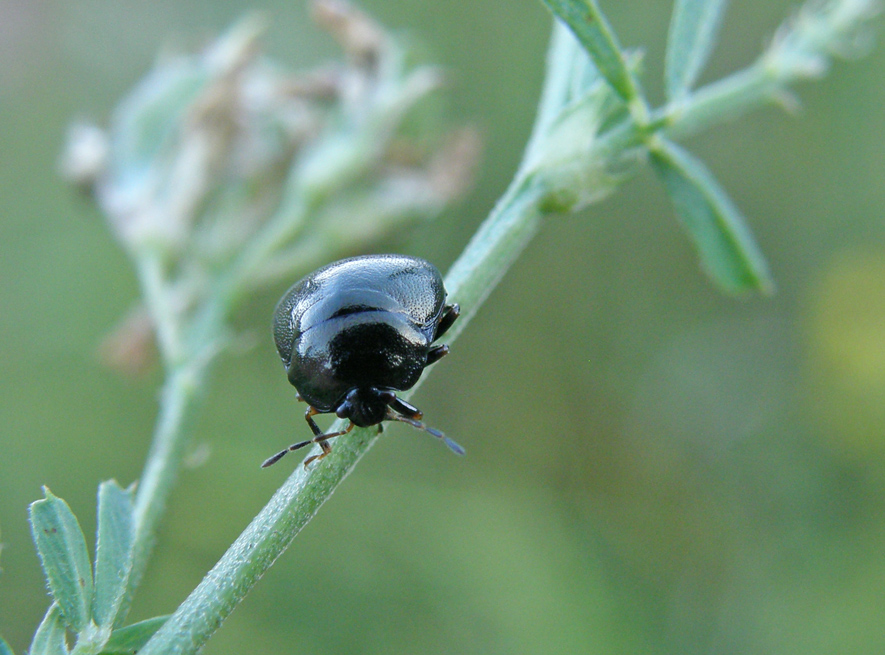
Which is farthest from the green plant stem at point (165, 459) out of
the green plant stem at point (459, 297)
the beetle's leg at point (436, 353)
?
the beetle's leg at point (436, 353)

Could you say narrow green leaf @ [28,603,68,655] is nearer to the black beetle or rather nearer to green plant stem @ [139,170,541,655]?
green plant stem @ [139,170,541,655]

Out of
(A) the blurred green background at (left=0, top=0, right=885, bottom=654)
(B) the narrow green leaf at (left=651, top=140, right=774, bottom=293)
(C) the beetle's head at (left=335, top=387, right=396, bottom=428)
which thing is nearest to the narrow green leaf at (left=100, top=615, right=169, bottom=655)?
(C) the beetle's head at (left=335, top=387, right=396, bottom=428)

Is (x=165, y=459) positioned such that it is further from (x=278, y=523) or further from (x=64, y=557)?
(x=278, y=523)

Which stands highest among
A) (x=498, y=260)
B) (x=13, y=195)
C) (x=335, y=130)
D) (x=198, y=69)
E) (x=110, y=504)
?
(x=13, y=195)

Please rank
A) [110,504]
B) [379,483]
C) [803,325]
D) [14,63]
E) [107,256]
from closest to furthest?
[110,504]
[379,483]
[803,325]
[107,256]
[14,63]

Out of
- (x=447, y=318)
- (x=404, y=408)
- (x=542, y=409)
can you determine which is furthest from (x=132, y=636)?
(x=542, y=409)

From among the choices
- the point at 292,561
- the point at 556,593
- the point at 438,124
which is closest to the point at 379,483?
the point at 292,561

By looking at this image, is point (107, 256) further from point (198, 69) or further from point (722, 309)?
point (722, 309)
